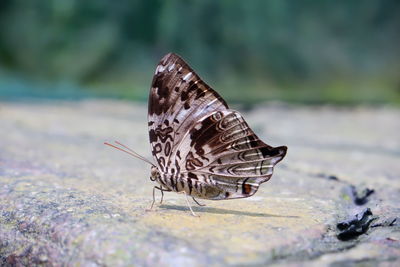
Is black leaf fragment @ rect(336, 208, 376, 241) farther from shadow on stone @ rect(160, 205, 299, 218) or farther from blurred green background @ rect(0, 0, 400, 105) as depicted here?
blurred green background @ rect(0, 0, 400, 105)

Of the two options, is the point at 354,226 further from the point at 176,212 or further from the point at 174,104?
the point at 174,104

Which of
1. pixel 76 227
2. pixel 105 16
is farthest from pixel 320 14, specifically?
pixel 76 227

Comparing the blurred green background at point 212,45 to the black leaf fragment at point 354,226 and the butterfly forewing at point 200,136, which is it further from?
the black leaf fragment at point 354,226

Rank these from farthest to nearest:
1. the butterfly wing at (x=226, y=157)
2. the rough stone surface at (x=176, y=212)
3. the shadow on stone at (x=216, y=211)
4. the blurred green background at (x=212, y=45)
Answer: the blurred green background at (x=212, y=45) < the butterfly wing at (x=226, y=157) < the shadow on stone at (x=216, y=211) < the rough stone surface at (x=176, y=212)

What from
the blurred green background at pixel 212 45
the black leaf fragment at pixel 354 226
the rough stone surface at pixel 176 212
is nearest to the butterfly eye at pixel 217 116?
the rough stone surface at pixel 176 212

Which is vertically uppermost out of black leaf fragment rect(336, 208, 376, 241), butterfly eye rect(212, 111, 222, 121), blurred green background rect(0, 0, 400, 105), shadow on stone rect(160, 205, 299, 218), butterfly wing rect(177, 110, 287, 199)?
blurred green background rect(0, 0, 400, 105)

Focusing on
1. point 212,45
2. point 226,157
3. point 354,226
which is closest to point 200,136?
point 226,157

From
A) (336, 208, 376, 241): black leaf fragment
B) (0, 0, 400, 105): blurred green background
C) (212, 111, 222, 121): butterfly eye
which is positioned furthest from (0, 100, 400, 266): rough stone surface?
(0, 0, 400, 105): blurred green background
